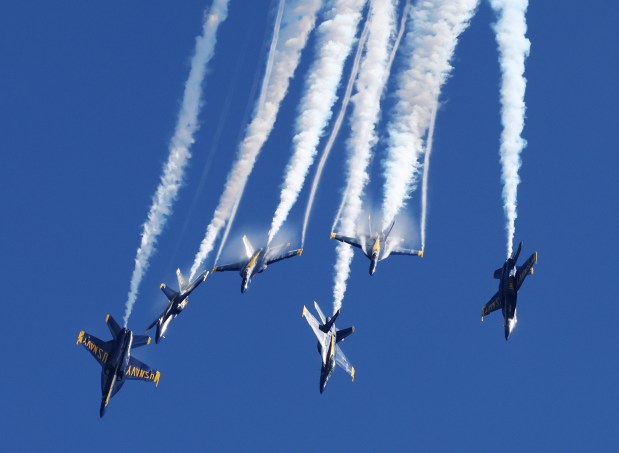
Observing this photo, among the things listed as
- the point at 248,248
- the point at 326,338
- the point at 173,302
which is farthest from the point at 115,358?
the point at 326,338

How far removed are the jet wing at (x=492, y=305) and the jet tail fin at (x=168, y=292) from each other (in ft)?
47.3

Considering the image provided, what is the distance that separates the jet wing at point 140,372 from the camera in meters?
37.9

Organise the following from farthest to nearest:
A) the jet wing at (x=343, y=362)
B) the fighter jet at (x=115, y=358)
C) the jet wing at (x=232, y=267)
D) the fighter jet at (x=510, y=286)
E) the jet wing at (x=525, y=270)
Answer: the jet wing at (x=343, y=362) < the jet wing at (x=232, y=267) < the fighter jet at (x=115, y=358) < the fighter jet at (x=510, y=286) < the jet wing at (x=525, y=270)

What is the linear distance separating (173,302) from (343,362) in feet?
29.5

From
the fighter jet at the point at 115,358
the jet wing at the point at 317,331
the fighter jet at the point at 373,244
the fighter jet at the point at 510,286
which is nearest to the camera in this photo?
the fighter jet at the point at 510,286

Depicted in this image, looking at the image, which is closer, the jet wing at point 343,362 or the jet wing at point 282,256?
the jet wing at point 282,256

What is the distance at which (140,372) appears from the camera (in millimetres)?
38469

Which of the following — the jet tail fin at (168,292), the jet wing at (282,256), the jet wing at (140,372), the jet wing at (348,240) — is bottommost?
the jet wing at (140,372)

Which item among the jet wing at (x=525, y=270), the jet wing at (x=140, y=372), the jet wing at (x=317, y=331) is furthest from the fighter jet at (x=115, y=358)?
the jet wing at (x=525, y=270)

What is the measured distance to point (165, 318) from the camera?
40906mm

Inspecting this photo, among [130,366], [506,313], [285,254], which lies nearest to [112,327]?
[130,366]

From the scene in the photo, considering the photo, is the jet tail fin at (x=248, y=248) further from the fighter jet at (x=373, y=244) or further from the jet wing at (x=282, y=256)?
the fighter jet at (x=373, y=244)

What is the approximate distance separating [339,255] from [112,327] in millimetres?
10629

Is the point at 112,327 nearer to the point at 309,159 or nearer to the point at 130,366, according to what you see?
the point at 130,366
